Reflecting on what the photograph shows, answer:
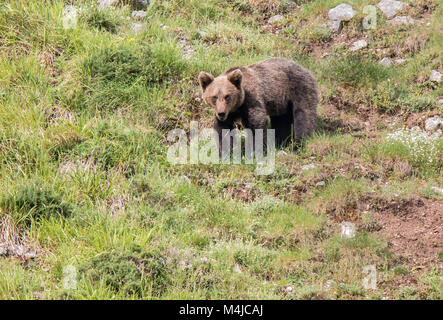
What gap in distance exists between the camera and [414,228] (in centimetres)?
594

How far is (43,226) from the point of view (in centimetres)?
573

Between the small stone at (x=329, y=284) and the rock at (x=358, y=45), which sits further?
the rock at (x=358, y=45)

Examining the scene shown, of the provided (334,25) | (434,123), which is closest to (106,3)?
(334,25)

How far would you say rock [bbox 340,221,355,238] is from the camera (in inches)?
234

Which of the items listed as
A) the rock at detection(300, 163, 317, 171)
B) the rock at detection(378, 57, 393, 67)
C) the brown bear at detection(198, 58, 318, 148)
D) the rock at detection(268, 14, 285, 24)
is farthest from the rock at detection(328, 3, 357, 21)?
the rock at detection(300, 163, 317, 171)

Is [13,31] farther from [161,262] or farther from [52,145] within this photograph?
[161,262]

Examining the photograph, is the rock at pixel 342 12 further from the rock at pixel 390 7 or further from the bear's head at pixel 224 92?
the bear's head at pixel 224 92

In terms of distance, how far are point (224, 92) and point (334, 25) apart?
359cm

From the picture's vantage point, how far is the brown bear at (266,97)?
7.49 m

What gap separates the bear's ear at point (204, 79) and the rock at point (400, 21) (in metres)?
3.84

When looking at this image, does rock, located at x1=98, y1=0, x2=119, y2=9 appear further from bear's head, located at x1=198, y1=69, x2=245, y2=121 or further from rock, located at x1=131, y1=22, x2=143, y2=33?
bear's head, located at x1=198, y1=69, x2=245, y2=121

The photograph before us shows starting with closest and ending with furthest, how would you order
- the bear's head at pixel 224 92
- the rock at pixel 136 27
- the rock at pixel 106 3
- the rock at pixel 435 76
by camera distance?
the bear's head at pixel 224 92 → the rock at pixel 435 76 → the rock at pixel 136 27 → the rock at pixel 106 3

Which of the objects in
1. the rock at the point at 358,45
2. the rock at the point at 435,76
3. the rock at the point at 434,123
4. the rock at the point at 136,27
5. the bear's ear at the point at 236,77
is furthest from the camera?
the rock at the point at 358,45

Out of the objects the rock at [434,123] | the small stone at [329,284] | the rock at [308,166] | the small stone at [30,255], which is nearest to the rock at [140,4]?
the rock at [308,166]
